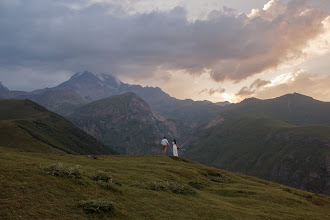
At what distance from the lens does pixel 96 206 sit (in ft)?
63.1

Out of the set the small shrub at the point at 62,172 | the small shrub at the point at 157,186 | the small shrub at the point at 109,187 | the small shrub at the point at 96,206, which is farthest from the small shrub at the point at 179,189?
the small shrub at the point at 96,206

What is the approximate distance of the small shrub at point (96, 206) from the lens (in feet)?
62.1

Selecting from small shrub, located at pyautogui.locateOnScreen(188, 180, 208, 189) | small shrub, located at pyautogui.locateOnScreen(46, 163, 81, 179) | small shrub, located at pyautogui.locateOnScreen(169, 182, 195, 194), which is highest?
small shrub, located at pyautogui.locateOnScreen(46, 163, 81, 179)

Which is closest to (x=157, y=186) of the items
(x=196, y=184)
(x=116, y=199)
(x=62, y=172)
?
(x=116, y=199)

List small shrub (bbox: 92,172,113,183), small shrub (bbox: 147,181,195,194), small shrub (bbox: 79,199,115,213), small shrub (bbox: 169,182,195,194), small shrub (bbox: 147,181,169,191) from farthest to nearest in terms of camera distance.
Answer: small shrub (bbox: 169,182,195,194) → small shrub (bbox: 147,181,195,194) → small shrub (bbox: 147,181,169,191) → small shrub (bbox: 92,172,113,183) → small shrub (bbox: 79,199,115,213)

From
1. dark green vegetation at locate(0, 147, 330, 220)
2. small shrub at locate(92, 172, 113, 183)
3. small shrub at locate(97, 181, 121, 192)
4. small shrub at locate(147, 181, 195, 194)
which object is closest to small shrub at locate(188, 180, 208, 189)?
dark green vegetation at locate(0, 147, 330, 220)

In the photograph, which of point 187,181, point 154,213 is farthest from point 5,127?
point 154,213

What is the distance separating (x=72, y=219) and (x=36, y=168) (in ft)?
28.7

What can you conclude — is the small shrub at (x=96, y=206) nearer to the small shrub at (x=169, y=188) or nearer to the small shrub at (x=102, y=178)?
the small shrub at (x=102, y=178)

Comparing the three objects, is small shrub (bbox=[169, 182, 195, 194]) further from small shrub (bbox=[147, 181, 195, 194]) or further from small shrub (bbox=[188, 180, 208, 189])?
small shrub (bbox=[188, 180, 208, 189])

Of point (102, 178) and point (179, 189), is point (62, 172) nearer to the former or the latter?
point (102, 178)

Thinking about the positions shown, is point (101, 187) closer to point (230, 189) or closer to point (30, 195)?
point (30, 195)

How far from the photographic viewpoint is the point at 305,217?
2783 cm

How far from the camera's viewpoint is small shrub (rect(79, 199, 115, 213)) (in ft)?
62.1
